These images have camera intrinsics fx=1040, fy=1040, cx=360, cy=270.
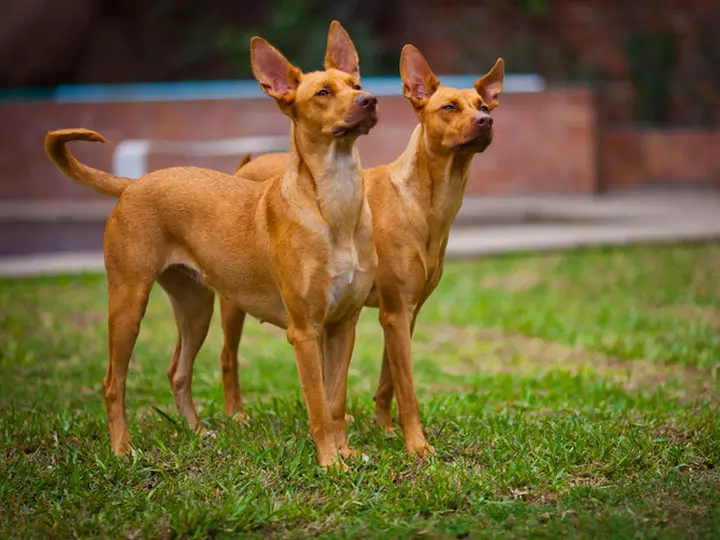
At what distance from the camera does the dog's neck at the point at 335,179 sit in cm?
485

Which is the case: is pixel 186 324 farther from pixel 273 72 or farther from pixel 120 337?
pixel 273 72

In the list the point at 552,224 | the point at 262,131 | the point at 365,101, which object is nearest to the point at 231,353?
the point at 365,101

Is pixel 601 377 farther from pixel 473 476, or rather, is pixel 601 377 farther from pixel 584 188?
pixel 584 188

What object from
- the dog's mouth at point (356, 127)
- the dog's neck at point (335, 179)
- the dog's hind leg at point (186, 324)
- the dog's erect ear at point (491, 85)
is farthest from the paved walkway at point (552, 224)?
the dog's mouth at point (356, 127)

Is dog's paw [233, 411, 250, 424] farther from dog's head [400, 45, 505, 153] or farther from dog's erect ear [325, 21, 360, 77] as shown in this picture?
dog's erect ear [325, 21, 360, 77]

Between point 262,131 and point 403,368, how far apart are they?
11.8 metres

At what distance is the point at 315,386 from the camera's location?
A: 16.3 ft

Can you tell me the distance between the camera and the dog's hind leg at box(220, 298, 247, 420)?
603cm

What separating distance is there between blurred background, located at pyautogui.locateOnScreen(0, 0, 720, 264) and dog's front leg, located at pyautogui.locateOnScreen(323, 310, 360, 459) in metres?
8.11

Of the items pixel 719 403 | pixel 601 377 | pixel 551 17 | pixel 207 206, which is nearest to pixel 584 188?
pixel 551 17

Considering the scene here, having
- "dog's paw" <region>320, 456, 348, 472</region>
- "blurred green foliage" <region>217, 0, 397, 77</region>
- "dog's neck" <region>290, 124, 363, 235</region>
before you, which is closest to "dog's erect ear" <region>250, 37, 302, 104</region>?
"dog's neck" <region>290, 124, 363, 235</region>

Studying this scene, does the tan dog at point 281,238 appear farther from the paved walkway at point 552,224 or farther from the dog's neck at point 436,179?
the paved walkway at point 552,224

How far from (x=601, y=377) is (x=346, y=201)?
11.0ft

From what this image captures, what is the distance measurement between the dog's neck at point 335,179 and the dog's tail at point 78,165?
1.20 meters
